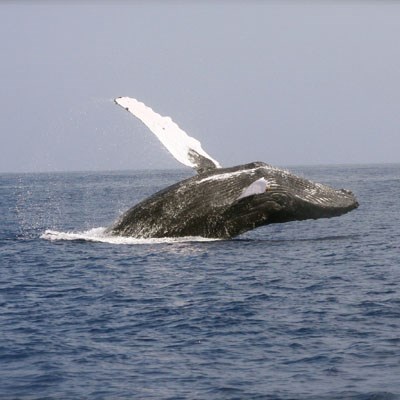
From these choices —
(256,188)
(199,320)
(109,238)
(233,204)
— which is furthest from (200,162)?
(199,320)

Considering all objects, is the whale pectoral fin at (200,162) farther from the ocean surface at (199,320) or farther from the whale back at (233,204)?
the ocean surface at (199,320)

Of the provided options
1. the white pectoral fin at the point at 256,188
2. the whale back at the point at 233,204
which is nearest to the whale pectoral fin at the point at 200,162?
the whale back at the point at 233,204

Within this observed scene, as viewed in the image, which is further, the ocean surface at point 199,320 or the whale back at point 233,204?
the whale back at point 233,204

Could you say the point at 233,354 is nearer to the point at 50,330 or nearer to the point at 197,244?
the point at 50,330

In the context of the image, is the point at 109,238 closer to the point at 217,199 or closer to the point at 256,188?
the point at 217,199

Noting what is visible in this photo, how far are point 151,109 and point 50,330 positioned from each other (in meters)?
7.63

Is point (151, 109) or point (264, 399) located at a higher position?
point (151, 109)

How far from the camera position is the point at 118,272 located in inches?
663

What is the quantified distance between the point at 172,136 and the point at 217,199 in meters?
1.66

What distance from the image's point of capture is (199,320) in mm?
12727

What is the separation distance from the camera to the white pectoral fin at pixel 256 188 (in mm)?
17283

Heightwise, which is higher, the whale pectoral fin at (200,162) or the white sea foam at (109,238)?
the whale pectoral fin at (200,162)

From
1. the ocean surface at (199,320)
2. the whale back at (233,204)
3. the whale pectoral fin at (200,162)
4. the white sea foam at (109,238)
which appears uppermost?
the whale pectoral fin at (200,162)

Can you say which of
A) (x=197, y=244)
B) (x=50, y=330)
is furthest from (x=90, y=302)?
(x=197, y=244)
